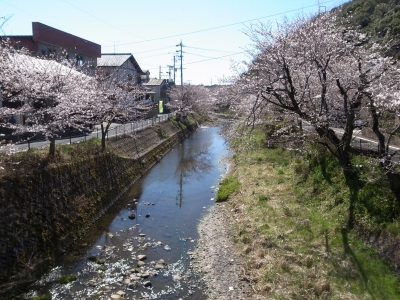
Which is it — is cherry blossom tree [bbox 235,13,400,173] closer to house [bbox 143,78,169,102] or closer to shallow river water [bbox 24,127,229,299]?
shallow river water [bbox 24,127,229,299]

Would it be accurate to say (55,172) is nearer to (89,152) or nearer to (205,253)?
(89,152)

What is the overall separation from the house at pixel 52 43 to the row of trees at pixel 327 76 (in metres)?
15.1

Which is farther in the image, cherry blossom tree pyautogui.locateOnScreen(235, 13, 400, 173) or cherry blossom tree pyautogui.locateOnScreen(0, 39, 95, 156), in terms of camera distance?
cherry blossom tree pyautogui.locateOnScreen(0, 39, 95, 156)

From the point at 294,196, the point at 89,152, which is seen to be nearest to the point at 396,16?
the point at 294,196

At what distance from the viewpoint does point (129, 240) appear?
1137 cm

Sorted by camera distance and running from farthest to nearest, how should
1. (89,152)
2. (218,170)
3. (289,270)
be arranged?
1. (218,170)
2. (89,152)
3. (289,270)

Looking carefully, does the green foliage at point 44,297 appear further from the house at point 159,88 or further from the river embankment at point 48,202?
the house at point 159,88

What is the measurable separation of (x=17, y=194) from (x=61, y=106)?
4141 millimetres

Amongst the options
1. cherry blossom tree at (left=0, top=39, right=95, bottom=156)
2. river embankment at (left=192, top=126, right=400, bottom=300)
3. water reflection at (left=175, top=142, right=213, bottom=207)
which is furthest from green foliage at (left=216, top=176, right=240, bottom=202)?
cherry blossom tree at (left=0, top=39, right=95, bottom=156)

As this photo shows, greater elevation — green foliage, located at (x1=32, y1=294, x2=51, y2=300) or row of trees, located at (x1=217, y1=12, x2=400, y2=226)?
row of trees, located at (x1=217, y1=12, x2=400, y2=226)

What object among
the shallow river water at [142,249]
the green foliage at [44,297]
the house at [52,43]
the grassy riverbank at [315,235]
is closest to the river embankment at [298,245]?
the grassy riverbank at [315,235]

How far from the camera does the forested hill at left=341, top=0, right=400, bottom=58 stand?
24.3m

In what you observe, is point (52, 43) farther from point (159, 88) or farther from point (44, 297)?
point (159, 88)

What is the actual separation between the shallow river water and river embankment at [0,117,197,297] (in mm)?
479
